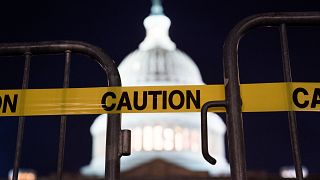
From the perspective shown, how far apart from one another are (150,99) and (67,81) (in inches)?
25.6

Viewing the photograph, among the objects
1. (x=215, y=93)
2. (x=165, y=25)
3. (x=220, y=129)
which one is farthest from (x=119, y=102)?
(x=165, y=25)

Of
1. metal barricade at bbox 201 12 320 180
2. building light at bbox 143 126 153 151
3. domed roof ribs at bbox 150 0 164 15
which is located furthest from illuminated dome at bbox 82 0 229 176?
metal barricade at bbox 201 12 320 180

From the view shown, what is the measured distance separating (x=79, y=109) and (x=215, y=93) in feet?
3.44

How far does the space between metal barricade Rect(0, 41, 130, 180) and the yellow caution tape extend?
9cm

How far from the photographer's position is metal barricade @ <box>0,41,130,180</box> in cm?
349

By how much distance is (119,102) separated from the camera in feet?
12.4

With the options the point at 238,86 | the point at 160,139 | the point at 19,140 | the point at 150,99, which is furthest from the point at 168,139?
the point at 238,86

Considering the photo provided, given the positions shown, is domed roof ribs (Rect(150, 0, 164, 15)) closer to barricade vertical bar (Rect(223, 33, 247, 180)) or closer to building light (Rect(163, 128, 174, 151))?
building light (Rect(163, 128, 174, 151))

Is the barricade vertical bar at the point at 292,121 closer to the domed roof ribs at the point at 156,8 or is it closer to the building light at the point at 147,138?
the building light at the point at 147,138

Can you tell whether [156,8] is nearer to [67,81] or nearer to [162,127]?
[162,127]

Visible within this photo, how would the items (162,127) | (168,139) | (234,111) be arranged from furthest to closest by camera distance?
(162,127) → (168,139) → (234,111)

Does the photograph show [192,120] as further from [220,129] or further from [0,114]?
[0,114]

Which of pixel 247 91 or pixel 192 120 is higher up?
pixel 192 120

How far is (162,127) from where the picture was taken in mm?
57156
